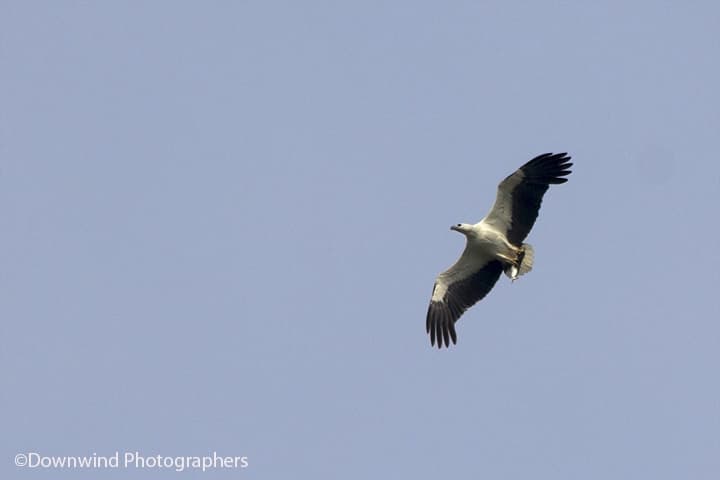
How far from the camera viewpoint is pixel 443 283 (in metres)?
35.3

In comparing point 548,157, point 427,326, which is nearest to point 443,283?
point 427,326

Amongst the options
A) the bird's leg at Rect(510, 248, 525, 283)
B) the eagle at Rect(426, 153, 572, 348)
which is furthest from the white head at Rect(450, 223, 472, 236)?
the bird's leg at Rect(510, 248, 525, 283)

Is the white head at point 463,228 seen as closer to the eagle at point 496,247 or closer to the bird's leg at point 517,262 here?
the eagle at point 496,247

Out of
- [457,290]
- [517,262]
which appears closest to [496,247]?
[517,262]

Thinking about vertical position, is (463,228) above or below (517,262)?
above

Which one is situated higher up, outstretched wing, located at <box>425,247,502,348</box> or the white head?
the white head

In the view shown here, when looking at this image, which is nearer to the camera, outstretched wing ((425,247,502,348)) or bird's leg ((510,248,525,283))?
bird's leg ((510,248,525,283))

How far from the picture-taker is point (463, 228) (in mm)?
34562

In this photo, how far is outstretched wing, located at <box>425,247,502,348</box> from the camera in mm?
34906

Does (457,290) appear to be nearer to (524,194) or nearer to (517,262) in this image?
(517,262)

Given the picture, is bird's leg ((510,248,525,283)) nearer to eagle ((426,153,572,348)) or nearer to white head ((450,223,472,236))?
eagle ((426,153,572,348))

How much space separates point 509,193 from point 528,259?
1520 mm

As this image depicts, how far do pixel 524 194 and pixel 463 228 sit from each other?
165 cm

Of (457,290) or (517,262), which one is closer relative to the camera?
(517,262)
